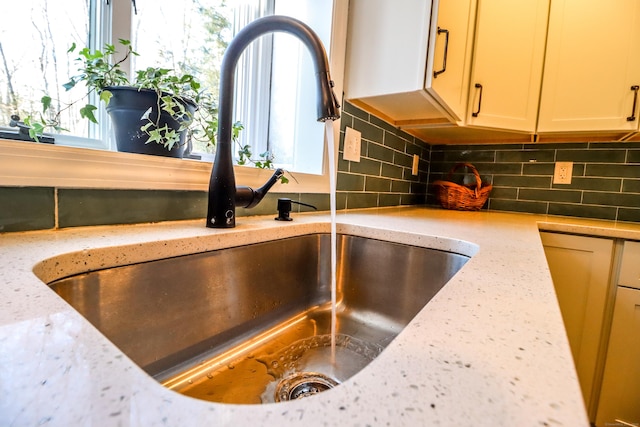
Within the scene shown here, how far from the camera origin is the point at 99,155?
1.93ft

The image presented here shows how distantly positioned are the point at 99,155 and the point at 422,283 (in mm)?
742

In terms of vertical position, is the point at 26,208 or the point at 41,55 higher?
the point at 41,55

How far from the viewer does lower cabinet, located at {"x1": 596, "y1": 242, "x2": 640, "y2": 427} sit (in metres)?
1.14

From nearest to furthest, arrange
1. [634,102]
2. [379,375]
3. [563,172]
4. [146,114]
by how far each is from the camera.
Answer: [379,375] < [146,114] < [634,102] < [563,172]

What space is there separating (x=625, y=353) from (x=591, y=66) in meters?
1.26

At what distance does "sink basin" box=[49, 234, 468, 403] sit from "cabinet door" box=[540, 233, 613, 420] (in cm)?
87

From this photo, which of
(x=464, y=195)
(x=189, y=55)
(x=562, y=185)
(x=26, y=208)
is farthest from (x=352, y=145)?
(x=562, y=185)

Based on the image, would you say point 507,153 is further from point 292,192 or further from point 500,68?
point 292,192

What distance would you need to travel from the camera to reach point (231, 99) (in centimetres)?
67

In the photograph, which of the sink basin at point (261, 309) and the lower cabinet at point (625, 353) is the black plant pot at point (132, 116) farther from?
the lower cabinet at point (625, 353)

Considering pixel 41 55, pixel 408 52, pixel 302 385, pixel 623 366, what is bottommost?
pixel 623 366

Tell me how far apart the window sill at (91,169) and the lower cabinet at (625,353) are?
1.50m

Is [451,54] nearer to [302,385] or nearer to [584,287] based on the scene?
[584,287]

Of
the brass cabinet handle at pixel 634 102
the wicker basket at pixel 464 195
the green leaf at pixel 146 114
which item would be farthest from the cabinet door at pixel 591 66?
the green leaf at pixel 146 114
